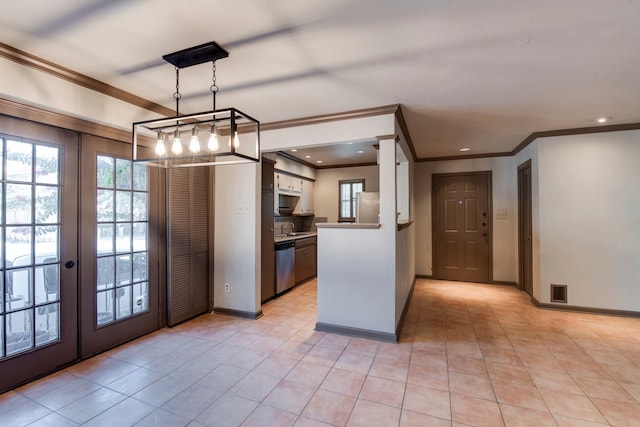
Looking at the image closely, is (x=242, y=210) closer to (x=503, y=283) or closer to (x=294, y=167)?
(x=294, y=167)

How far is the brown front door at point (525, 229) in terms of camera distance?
4.61 meters

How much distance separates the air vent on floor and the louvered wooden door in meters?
4.64

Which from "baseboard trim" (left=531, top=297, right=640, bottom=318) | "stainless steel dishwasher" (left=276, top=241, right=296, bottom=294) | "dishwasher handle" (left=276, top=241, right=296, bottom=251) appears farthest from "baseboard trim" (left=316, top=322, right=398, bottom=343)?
"baseboard trim" (left=531, top=297, right=640, bottom=318)

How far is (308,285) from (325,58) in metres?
4.00

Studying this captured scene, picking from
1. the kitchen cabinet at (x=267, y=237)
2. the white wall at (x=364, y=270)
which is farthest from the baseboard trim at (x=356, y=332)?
the kitchen cabinet at (x=267, y=237)

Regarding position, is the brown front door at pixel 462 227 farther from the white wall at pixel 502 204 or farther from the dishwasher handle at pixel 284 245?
the dishwasher handle at pixel 284 245

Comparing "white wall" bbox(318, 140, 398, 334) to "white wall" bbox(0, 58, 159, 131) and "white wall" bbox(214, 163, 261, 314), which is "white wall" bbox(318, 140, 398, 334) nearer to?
"white wall" bbox(214, 163, 261, 314)

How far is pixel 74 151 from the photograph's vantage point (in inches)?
100

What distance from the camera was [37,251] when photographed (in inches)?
91.4

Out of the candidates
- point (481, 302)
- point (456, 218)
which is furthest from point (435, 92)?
point (456, 218)

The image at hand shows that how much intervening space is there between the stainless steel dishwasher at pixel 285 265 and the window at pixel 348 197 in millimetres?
2091

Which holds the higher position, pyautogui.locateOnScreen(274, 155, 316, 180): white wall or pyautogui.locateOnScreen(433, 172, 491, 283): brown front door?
pyautogui.locateOnScreen(274, 155, 316, 180): white wall

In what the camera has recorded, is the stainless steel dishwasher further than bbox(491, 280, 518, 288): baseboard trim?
No

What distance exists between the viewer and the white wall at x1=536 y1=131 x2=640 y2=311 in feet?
12.1
